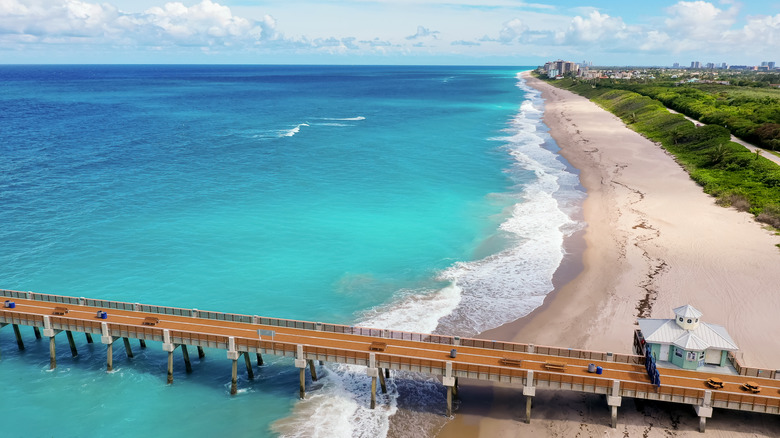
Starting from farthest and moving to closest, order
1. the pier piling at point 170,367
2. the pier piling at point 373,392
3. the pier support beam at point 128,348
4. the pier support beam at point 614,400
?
the pier support beam at point 128,348
the pier piling at point 170,367
the pier piling at point 373,392
the pier support beam at point 614,400

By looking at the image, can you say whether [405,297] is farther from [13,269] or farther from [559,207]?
[13,269]

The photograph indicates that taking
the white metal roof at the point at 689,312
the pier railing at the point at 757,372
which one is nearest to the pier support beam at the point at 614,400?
the white metal roof at the point at 689,312

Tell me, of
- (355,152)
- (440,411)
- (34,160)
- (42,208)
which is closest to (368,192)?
(355,152)

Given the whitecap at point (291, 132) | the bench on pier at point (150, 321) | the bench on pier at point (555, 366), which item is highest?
the whitecap at point (291, 132)

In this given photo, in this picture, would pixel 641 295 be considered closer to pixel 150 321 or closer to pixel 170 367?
pixel 170 367

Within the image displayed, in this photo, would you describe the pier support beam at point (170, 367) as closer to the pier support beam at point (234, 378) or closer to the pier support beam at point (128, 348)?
the pier support beam at point (234, 378)

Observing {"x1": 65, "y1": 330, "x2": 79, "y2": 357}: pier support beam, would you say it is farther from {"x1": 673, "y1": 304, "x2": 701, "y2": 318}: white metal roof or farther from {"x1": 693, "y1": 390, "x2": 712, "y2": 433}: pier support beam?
{"x1": 673, "y1": 304, "x2": 701, "y2": 318}: white metal roof

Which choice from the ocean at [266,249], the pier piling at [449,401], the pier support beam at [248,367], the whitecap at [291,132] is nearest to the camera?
the pier piling at [449,401]
